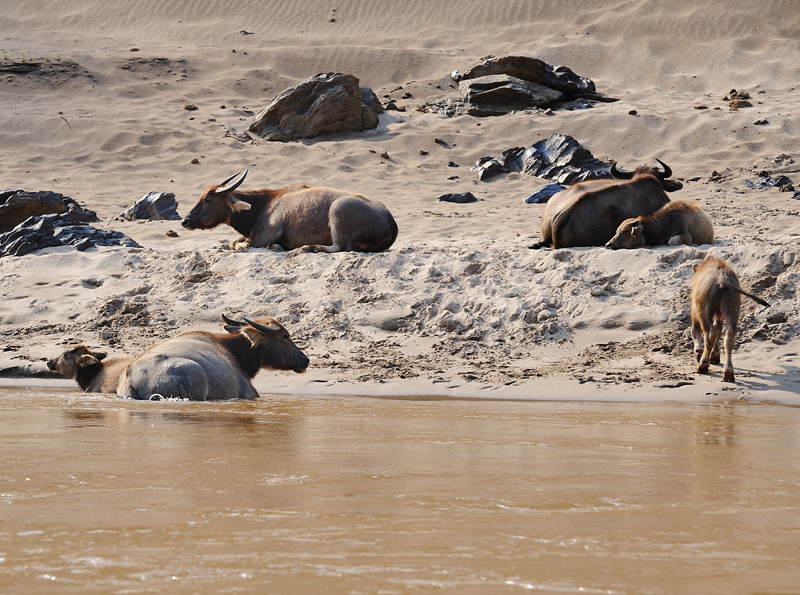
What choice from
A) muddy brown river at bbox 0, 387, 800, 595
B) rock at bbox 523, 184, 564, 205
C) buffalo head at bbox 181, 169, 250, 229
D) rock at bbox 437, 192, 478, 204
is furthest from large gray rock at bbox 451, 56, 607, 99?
muddy brown river at bbox 0, 387, 800, 595

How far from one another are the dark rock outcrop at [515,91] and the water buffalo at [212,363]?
12795 mm

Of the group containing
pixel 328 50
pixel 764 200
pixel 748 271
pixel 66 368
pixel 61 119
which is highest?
pixel 328 50

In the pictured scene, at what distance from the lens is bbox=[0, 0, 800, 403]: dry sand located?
943cm

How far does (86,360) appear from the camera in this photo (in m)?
8.55

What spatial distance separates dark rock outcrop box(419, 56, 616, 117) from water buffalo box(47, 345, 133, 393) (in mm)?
13358

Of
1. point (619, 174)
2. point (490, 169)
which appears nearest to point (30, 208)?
point (490, 169)

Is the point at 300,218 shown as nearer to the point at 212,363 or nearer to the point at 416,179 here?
the point at 416,179

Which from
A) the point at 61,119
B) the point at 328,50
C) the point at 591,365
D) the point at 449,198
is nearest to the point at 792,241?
the point at 591,365

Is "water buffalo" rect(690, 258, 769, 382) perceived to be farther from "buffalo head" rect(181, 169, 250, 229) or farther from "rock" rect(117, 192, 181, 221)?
"rock" rect(117, 192, 181, 221)

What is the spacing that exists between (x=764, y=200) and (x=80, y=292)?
29.2 feet

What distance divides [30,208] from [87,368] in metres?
6.59

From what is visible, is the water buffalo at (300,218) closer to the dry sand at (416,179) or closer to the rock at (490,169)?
the dry sand at (416,179)

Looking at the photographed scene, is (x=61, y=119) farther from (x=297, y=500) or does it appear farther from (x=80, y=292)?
(x=297, y=500)

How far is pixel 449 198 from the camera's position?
15359 millimetres
